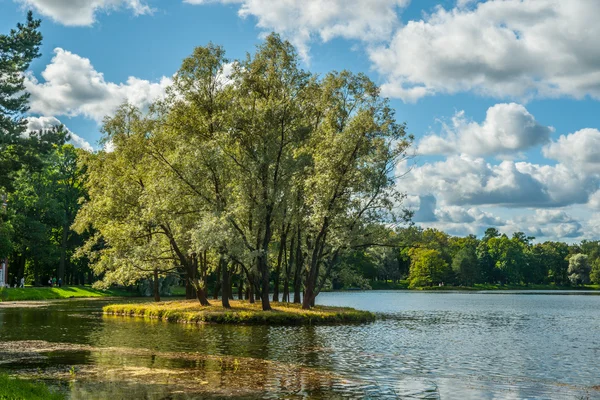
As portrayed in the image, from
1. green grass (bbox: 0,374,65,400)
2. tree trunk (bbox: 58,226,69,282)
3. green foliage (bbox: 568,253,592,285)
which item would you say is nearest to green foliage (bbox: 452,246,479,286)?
green foliage (bbox: 568,253,592,285)

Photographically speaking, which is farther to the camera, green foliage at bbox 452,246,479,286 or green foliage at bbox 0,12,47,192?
green foliage at bbox 452,246,479,286

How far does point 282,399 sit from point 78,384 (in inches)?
252

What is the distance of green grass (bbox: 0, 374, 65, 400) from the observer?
45.5 feet

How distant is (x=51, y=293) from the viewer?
78.2 m

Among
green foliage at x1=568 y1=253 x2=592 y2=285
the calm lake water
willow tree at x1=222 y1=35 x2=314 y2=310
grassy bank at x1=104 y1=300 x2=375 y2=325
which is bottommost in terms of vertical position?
the calm lake water

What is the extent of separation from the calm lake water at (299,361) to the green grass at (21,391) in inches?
43.6

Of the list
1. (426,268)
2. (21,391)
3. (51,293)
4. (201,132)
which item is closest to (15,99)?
(201,132)

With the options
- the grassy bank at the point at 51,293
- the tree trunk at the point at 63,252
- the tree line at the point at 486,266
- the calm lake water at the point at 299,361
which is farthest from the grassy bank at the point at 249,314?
the tree line at the point at 486,266

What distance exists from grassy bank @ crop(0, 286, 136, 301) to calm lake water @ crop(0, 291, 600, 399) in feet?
112

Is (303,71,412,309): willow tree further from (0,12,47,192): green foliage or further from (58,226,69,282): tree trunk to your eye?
(58,226,69,282): tree trunk

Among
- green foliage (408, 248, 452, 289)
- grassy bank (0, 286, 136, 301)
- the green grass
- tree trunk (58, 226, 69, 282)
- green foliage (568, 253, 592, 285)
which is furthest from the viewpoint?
green foliage (568, 253, 592, 285)

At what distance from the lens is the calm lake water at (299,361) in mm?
18047

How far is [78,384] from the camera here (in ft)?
59.2

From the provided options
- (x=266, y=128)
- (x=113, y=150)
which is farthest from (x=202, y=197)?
(x=113, y=150)
